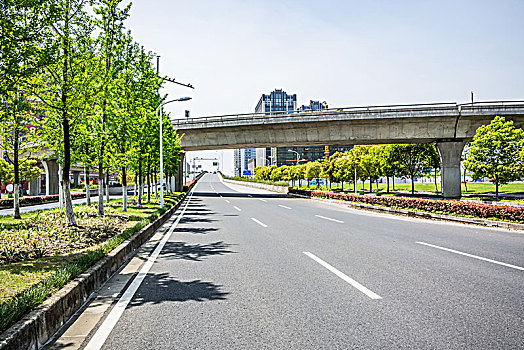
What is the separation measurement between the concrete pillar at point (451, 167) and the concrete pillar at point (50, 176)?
39.9m

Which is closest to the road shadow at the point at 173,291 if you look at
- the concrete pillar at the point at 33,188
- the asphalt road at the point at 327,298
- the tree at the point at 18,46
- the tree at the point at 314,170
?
the asphalt road at the point at 327,298

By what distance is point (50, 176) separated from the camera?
143 ft

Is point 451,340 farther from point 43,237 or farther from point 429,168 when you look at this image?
point 429,168

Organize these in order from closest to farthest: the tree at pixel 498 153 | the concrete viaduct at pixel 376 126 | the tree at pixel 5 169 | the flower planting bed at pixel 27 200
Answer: the tree at pixel 498 153
the flower planting bed at pixel 27 200
the concrete viaduct at pixel 376 126
the tree at pixel 5 169

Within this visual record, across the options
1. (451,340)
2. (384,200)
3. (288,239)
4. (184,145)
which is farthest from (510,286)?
(184,145)

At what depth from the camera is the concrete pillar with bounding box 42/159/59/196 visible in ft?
137

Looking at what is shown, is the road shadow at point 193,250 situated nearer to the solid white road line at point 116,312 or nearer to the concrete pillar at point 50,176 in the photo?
the solid white road line at point 116,312

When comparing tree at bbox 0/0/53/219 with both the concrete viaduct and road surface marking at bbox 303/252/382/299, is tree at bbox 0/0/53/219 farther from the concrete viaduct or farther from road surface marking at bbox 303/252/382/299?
the concrete viaduct

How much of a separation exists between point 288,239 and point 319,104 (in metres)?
193

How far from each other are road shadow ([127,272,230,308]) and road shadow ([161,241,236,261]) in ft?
6.42

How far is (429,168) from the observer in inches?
1662

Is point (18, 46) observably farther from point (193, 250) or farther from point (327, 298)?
point (327, 298)

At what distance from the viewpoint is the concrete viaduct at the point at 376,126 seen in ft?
99.0

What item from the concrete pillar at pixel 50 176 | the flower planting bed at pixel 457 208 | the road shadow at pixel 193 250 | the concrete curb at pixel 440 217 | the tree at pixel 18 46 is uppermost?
the tree at pixel 18 46
